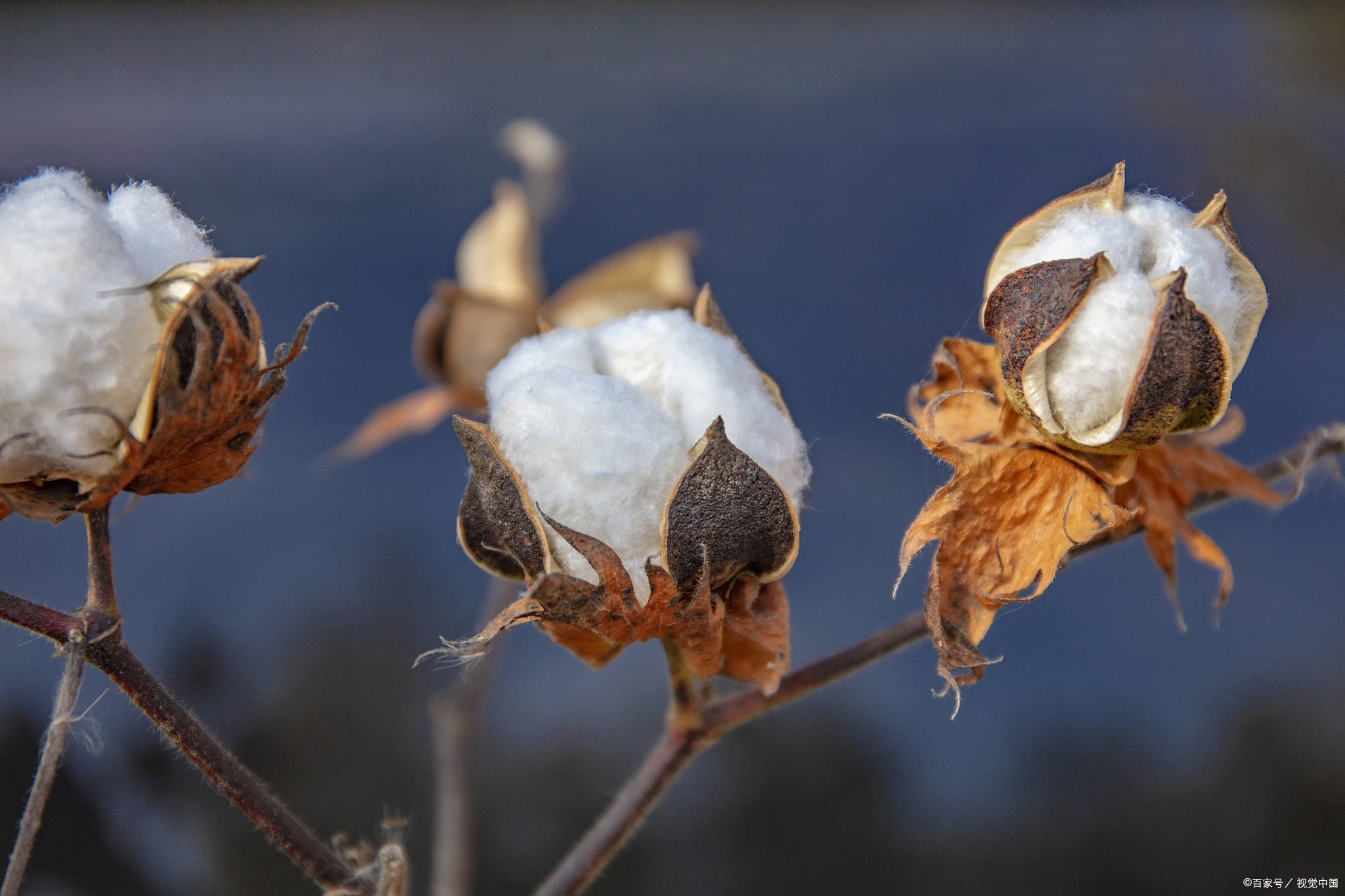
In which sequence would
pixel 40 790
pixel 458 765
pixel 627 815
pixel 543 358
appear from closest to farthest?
pixel 40 790, pixel 543 358, pixel 627 815, pixel 458 765

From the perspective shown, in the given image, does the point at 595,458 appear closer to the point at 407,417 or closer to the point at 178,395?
the point at 178,395

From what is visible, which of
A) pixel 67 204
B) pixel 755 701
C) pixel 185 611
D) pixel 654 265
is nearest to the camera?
pixel 67 204

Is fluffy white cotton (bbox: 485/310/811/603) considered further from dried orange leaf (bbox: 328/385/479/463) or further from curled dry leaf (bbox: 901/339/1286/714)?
dried orange leaf (bbox: 328/385/479/463)

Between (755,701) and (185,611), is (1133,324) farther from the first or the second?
(185,611)

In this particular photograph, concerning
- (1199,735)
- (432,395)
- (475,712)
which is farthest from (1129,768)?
(432,395)

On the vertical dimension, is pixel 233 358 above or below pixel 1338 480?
above

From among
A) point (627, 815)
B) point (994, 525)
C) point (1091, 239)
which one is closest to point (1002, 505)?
point (994, 525)
